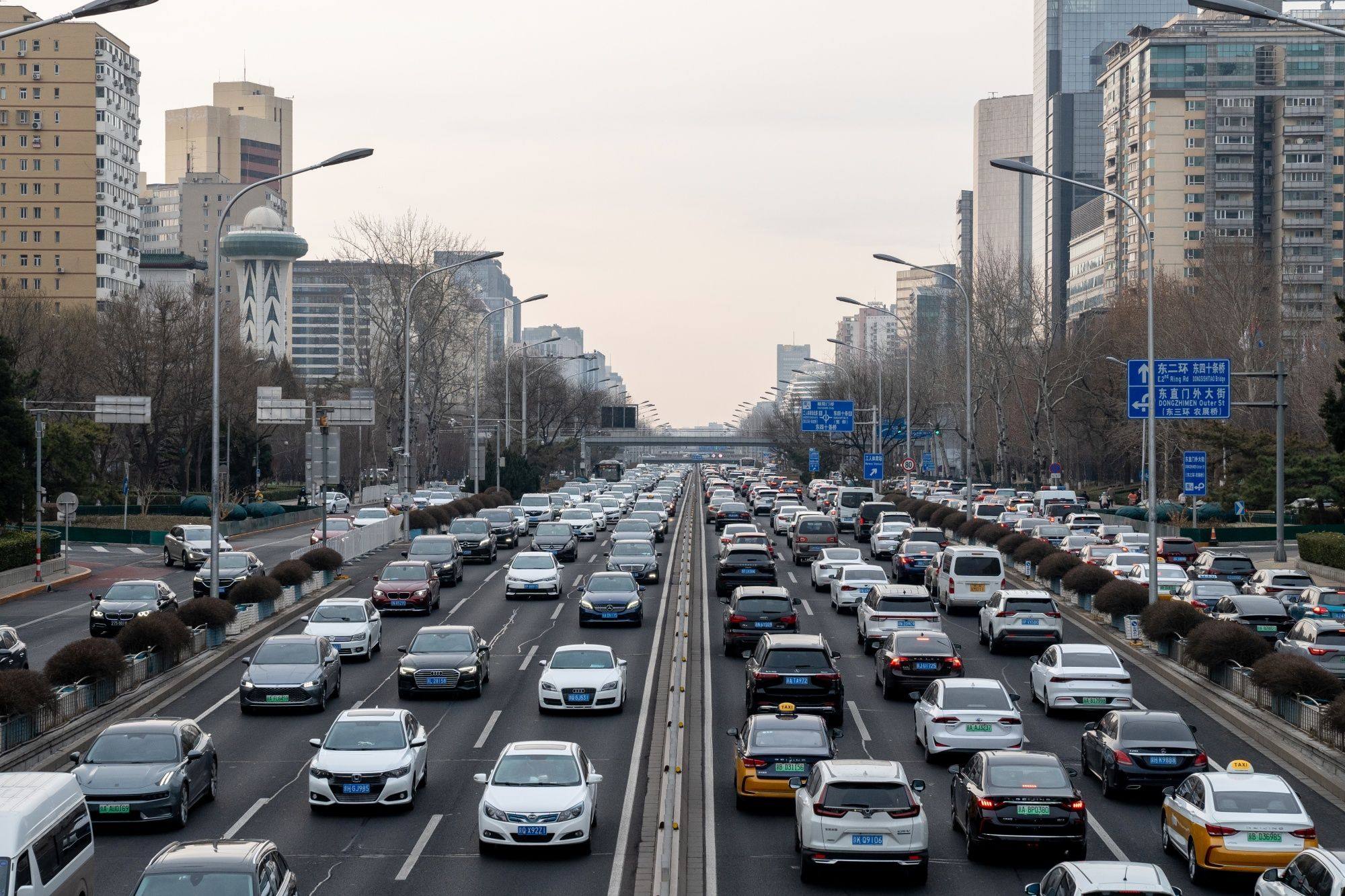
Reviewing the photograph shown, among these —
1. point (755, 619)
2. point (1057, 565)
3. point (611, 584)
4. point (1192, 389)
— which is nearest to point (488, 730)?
point (755, 619)

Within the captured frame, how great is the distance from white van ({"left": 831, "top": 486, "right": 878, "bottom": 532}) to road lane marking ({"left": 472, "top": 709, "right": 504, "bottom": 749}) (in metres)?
42.5

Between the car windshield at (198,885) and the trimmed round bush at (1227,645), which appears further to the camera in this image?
the trimmed round bush at (1227,645)

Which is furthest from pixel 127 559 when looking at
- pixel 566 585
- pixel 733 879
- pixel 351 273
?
pixel 733 879

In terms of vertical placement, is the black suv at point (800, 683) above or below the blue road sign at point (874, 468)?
below

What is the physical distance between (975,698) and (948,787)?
1567 mm

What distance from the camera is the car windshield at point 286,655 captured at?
1069 inches

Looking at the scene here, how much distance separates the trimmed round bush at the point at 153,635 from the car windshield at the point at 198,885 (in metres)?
16.9

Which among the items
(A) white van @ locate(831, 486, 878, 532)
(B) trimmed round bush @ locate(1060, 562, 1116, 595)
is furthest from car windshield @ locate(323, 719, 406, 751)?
(A) white van @ locate(831, 486, 878, 532)

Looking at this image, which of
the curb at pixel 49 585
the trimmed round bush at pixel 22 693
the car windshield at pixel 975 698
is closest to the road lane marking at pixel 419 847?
the trimmed round bush at pixel 22 693

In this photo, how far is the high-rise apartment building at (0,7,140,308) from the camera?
5399 inches

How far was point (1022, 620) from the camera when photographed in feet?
109

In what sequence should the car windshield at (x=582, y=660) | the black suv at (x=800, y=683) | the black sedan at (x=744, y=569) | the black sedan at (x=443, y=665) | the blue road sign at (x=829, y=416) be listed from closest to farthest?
the black suv at (x=800, y=683), the car windshield at (x=582, y=660), the black sedan at (x=443, y=665), the black sedan at (x=744, y=569), the blue road sign at (x=829, y=416)

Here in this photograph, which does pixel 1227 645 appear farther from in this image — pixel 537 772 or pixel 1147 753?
pixel 537 772

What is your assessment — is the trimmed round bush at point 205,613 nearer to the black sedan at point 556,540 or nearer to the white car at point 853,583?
the white car at point 853,583
